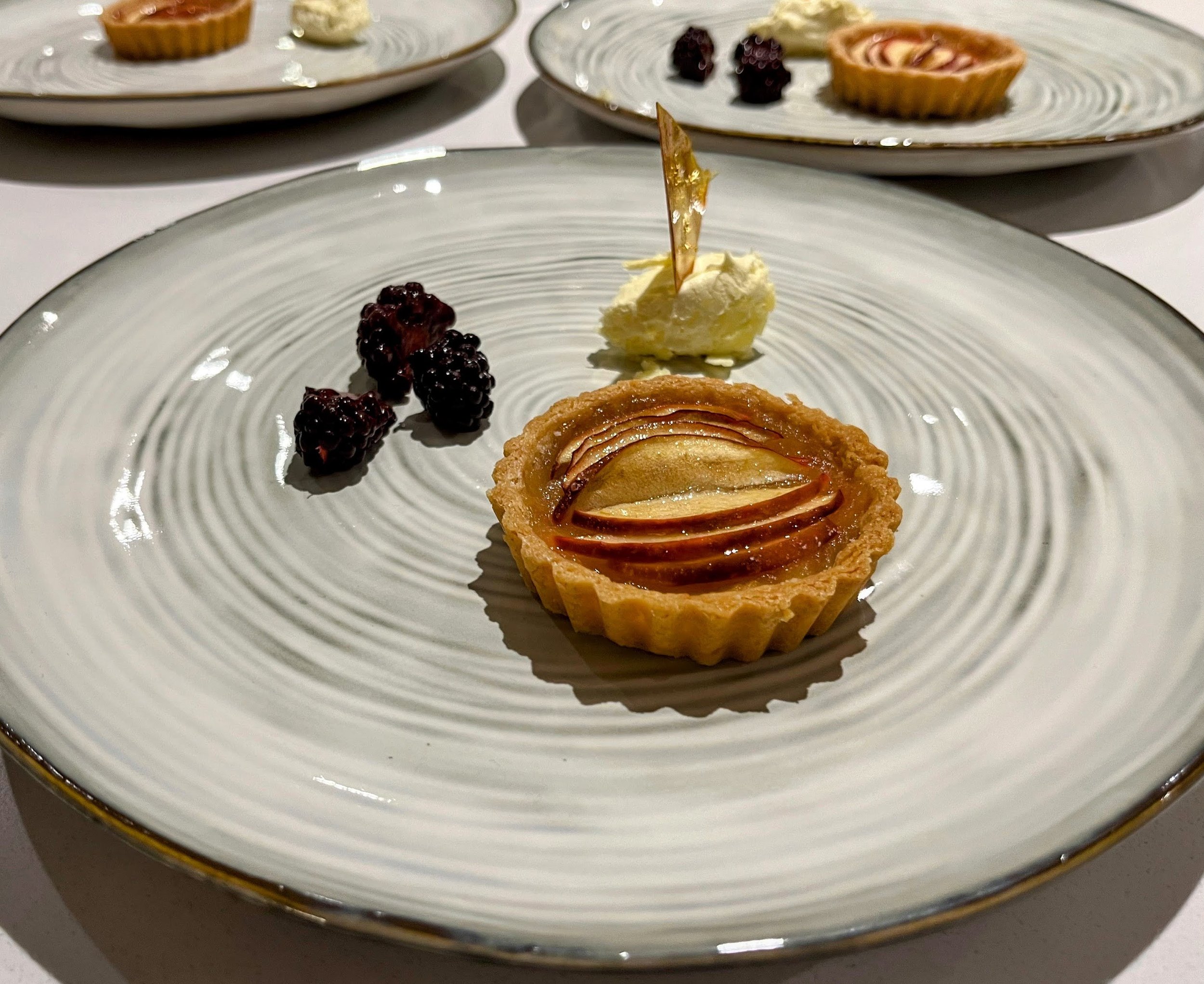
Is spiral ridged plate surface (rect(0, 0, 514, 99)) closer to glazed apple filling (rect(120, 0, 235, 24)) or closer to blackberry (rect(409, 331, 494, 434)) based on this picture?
glazed apple filling (rect(120, 0, 235, 24))

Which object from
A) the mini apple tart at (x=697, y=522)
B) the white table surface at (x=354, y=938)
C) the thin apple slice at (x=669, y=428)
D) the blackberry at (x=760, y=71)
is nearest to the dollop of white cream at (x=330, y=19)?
the blackberry at (x=760, y=71)

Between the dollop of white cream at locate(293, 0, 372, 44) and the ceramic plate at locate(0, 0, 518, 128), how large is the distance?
4 centimetres

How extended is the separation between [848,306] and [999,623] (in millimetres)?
987

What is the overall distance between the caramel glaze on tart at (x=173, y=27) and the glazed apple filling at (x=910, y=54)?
2101 millimetres

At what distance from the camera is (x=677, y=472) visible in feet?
5.64

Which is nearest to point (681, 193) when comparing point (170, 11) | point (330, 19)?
point (330, 19)

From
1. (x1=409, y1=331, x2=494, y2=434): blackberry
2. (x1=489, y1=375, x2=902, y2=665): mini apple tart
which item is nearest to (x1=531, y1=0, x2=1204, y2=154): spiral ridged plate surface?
(x1=409, y1=331, x2=494, y2=434): blackberry

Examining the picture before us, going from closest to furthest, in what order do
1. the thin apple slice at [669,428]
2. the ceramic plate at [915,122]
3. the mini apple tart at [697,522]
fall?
the mini apple tart at [697,522]
the thin apple slice at [669,428]
the ceramic plate at [915,122]

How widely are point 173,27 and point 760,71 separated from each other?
193 centimetres

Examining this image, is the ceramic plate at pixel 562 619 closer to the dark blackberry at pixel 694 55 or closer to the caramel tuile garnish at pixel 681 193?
the caramel tuile garnish at pixel 681 193

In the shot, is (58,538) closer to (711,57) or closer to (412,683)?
(412,683)

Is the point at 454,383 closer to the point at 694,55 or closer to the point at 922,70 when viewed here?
the point at 694,55

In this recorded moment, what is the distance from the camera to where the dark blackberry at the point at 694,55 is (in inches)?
131

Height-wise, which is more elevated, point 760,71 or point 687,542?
point 760,71
